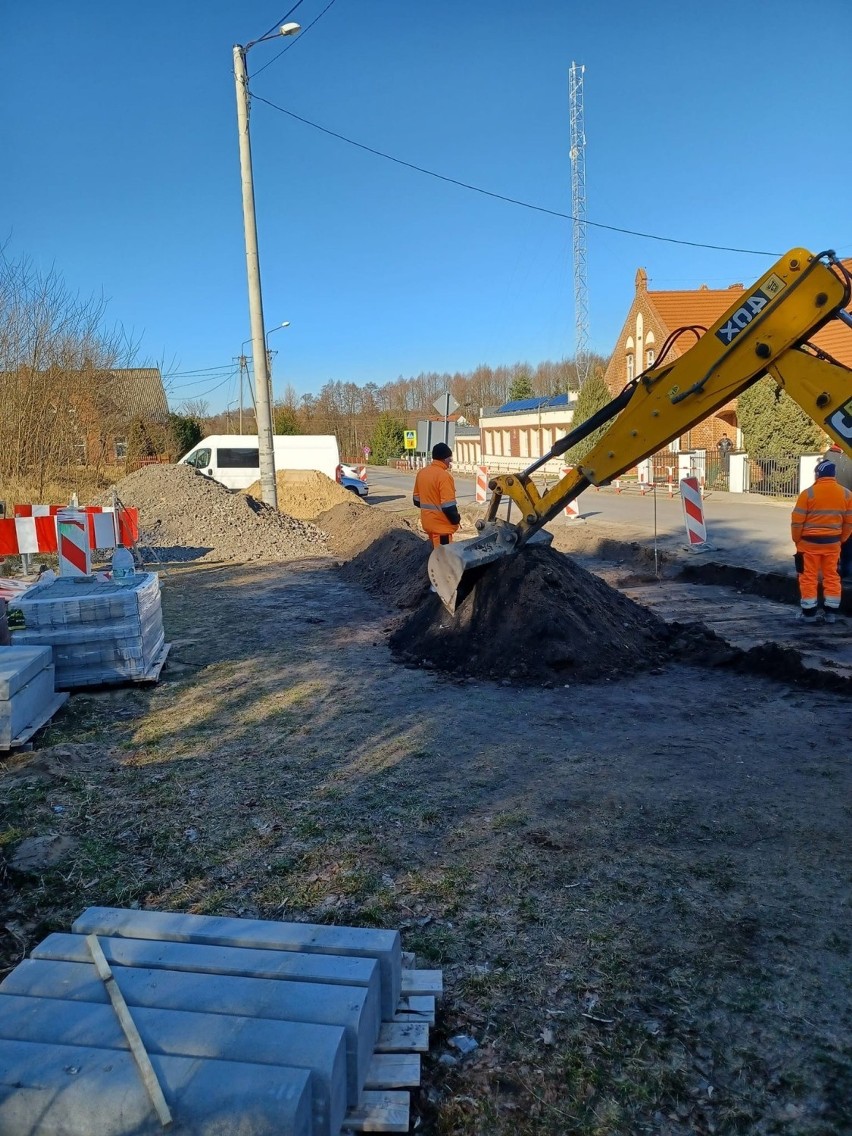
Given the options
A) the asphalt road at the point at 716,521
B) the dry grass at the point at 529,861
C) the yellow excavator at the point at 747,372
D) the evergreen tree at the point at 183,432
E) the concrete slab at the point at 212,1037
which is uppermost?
the evergreen tree at the point at 183,432

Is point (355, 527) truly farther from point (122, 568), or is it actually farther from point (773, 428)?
point (773, 428)

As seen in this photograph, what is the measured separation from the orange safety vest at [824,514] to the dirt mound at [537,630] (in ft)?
7.14

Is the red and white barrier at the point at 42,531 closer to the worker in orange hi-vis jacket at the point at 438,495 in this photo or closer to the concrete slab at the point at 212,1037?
the worker in orange hi-vis jacket at the point at 438,495

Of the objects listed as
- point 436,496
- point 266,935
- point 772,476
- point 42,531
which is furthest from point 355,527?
point 266,935

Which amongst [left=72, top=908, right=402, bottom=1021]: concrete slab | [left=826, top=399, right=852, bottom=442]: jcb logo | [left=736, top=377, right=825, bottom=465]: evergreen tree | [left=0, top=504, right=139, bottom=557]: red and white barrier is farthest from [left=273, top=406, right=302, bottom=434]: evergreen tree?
[left=72, top=908, right=402, bottom=1021]: concrete slab

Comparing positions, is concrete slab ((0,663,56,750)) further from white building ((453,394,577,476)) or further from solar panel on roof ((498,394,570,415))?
solar panel on roof ((498,394,570,415))

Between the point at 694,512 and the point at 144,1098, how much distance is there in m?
14.0

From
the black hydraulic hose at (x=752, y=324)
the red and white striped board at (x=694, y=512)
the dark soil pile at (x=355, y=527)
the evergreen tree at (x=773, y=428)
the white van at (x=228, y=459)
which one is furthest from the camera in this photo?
the white van at (x=228, y=459)

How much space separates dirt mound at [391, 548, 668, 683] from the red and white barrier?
436cm

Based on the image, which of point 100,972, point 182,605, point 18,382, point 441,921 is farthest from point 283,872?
point 18,382

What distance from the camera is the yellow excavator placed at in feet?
17.9

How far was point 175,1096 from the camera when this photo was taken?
206 centimetres

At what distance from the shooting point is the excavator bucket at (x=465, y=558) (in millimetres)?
7906

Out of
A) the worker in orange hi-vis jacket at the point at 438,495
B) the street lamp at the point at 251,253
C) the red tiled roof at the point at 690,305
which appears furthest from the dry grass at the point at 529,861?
the red tiled roof at the point at 690,305
